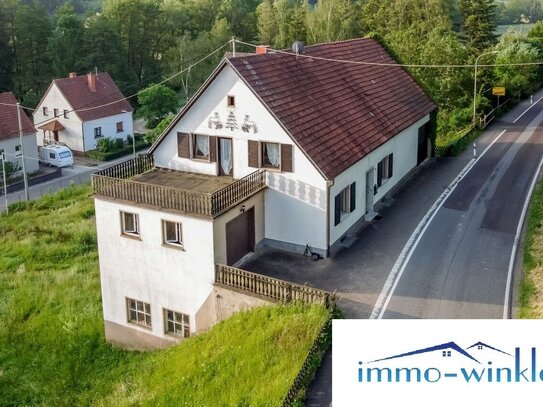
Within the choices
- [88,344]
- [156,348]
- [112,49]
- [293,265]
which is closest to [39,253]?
[88,344]

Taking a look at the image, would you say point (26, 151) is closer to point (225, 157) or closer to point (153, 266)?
point (225, 157)

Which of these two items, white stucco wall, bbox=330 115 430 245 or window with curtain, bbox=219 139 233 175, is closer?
white stucco wall, bbox=330 115 430 245

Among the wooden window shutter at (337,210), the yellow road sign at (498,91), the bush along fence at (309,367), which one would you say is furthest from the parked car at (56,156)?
the bush along fence at (309,367)

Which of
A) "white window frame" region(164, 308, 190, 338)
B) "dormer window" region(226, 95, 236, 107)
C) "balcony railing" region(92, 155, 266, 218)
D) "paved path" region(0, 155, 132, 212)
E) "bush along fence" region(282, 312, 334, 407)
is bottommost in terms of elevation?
"paved path" region(0, 155, 132, 212)

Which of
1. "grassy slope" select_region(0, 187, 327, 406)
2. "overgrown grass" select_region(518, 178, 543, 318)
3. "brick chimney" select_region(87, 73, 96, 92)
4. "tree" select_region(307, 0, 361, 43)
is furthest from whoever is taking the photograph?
"tree" select_region(307, 0, 361, 43)

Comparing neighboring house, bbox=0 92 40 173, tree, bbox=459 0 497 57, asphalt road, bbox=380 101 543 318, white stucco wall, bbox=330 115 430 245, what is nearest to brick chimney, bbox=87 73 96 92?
neighboring house, bbox=0 92 40 173

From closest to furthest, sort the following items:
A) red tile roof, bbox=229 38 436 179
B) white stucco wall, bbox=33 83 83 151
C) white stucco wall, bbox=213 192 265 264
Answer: white stucco wall, bbox=213 192 265 264 → red tile roof, bbox=229 38 436 179 → white stucco wall, bbox=33 83 83 151

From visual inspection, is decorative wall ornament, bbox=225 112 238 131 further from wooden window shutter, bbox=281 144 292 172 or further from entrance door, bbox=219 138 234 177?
wooden window shutter, bbox=281 144 292 172
